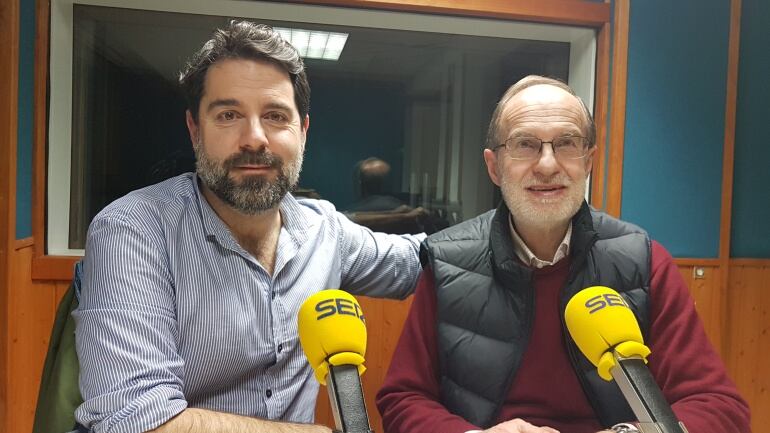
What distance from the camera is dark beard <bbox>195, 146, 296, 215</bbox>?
1355mm

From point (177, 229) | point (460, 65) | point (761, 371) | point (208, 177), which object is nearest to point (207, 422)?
point (177, 229)

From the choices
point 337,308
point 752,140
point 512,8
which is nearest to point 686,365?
point 337,308

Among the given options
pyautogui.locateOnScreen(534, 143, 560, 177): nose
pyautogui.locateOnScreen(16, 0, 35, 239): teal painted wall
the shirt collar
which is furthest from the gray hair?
pyautogui.locateOnScreen(16, 0, 35, 239): teal painted wall

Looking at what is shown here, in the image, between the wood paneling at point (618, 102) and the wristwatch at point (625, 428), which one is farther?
the wood paneling at point (618, 102)

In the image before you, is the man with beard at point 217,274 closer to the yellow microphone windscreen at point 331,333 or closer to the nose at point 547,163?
the yellow microphone windscreen at point 331,333

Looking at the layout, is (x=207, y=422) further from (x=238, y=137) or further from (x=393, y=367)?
(x=238, y=137)

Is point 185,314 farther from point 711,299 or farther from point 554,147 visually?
point 711,299

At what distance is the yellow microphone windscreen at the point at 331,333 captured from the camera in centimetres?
79

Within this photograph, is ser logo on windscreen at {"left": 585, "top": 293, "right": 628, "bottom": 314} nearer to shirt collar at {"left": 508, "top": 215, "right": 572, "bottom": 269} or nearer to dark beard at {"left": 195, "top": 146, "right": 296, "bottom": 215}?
shirt collar at {"left": 508, "top": 215, "right": 572, "bottom": 269}

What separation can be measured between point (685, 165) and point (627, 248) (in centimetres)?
134

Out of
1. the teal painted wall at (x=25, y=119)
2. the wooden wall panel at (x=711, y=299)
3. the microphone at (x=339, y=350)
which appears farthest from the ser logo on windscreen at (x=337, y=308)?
the wooden wall panel at (x=711, y=299)

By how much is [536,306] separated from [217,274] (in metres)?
0.71

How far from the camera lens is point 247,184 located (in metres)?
1.35

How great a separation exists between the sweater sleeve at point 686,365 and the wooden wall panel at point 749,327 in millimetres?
1499
